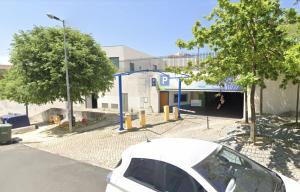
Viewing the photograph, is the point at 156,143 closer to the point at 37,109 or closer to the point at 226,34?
the point at 226,34

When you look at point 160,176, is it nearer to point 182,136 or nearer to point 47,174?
point 47,174

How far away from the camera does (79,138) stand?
14320 mm

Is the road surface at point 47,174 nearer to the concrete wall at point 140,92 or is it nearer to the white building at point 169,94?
the white building at point 169,94

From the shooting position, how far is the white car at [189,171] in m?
3.77

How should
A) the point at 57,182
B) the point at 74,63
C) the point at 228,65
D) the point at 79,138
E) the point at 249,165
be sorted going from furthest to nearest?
the point at 74,63
the point at 79,138
the point at 228,65
the point at 57,182
the point at 249,165

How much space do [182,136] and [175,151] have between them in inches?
327

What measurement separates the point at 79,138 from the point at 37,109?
1811 cm

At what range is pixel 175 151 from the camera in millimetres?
4152

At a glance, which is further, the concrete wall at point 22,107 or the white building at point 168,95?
the concrete wall at point 22,107

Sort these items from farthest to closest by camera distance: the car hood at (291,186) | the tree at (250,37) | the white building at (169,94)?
the white building at (169,94) → the tree at (250,37) → the car hood at (291,186)

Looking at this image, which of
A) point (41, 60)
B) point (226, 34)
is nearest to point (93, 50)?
point (41, 60)

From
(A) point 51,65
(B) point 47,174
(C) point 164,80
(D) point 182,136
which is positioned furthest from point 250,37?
(A) point 51,65

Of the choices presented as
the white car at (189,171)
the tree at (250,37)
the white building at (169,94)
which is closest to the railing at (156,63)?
the white building at (169,94)

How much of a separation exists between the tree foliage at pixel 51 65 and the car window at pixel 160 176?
43.9 feet
